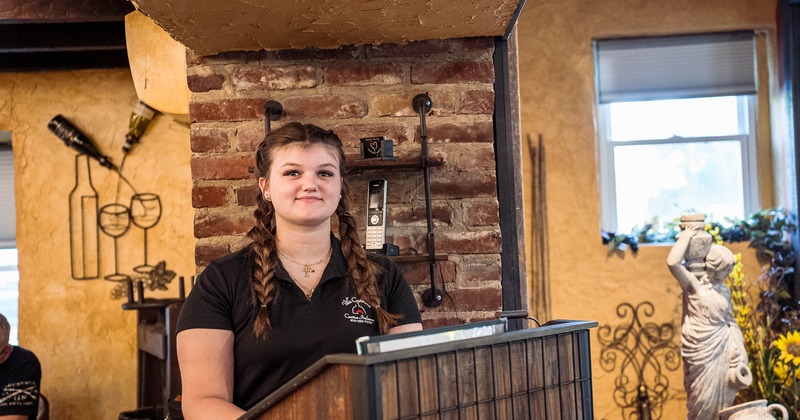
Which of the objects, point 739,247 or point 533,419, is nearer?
point 533,419

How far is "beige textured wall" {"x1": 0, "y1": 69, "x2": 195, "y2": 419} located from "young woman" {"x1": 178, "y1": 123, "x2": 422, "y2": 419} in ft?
9.68

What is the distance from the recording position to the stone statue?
322 centimetres

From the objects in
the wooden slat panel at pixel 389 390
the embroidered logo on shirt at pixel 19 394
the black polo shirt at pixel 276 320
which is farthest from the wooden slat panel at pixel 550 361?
the embroidered logo on shirt at pixel 19 394

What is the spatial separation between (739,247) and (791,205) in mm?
336

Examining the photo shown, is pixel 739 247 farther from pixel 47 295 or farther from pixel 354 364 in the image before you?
pixel 354 364

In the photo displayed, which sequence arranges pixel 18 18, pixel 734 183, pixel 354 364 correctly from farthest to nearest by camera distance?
pixel 734 183
pixel 18 18
pixel 354 364

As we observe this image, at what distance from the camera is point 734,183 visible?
4.72 metres

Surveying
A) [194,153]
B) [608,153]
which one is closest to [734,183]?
[608,153]

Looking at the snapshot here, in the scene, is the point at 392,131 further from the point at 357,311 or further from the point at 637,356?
the point at 637,356

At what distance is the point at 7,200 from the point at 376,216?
345 centimetres

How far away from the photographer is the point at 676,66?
4.61 meters

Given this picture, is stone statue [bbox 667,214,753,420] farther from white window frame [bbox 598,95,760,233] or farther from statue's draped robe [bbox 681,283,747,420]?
white window frame [bbox 598,95,760,233]

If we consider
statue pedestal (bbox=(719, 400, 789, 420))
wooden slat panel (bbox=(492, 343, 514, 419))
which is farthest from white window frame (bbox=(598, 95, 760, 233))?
wooden slat panel (bbox=(492, 343, 514, 419))

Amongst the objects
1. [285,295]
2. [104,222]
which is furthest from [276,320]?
[104,222]
